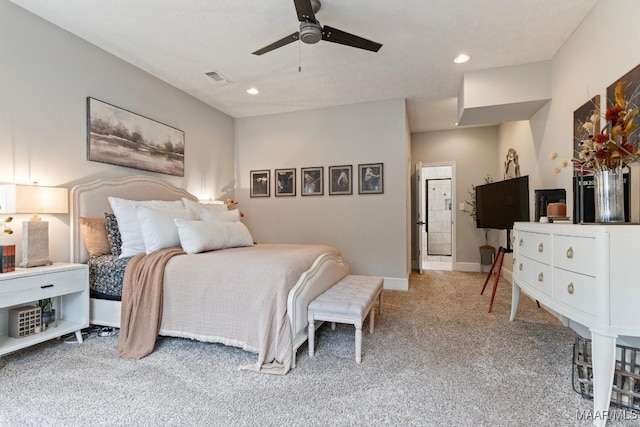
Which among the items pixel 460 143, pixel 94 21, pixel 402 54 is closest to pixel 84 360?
pixel 94 21

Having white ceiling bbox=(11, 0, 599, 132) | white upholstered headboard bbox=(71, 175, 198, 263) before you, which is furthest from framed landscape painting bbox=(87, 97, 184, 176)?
white ceiling bbox=(11, 0, 599, 132)

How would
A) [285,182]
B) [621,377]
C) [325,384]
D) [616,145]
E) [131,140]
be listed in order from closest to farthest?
[621,377] → [616,145] → [325,384] → [131,140] → [285,182]

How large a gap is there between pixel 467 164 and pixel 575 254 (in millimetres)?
4500

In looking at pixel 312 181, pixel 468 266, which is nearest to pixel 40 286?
pixel 312 181

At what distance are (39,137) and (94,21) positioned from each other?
1.10m

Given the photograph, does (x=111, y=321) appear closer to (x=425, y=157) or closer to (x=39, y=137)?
(x=39, y=137)

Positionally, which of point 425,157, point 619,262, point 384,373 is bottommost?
point 384,373

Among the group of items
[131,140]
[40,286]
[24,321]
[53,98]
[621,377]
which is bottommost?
[621,377]

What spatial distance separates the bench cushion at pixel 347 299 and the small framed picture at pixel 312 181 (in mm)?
2228

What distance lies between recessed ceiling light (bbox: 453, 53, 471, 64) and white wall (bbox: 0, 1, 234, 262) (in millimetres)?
3457

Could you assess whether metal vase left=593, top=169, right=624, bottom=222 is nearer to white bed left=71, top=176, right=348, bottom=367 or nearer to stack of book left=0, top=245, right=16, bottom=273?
white bed left=71, top=176, right=348, bottom=367

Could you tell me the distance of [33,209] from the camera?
7.57 feet

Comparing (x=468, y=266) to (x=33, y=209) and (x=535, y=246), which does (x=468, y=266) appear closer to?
(x=535, y=246)

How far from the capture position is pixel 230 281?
2209mm
